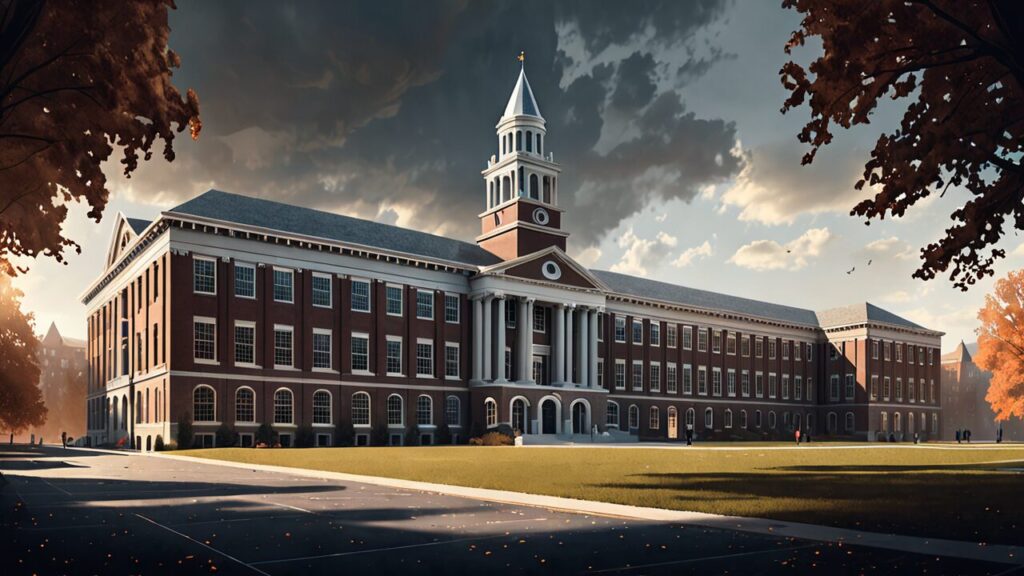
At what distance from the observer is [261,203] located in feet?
190

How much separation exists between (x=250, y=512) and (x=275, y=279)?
42.1m

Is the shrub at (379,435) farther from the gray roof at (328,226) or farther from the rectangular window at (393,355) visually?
the gray roof at (328,226)

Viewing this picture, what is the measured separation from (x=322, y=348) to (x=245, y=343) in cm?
561

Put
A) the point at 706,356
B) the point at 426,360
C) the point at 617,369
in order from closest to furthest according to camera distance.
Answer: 1. the point at 426,360
2. the point at 617,369
3. the point at 706,356

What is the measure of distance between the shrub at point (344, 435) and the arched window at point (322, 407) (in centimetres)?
95

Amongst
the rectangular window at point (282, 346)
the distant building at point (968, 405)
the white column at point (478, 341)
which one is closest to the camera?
the rectangular window at point (282, 346)

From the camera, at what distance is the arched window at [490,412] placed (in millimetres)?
64000

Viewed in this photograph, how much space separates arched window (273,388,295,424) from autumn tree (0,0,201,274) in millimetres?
44190

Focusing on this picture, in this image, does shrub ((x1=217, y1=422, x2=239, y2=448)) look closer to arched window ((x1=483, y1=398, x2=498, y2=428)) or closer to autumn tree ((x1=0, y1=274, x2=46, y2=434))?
arched window ((x1=483, y1=398, x2=498, y2=428))

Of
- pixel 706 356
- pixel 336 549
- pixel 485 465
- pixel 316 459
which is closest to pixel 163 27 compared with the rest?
pixel 336 549

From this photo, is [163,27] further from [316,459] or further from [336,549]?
[316,459]

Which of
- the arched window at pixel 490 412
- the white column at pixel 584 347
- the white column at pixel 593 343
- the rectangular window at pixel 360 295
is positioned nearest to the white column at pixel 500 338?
the arched window at pixel 490 412

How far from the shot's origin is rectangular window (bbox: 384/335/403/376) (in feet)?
200

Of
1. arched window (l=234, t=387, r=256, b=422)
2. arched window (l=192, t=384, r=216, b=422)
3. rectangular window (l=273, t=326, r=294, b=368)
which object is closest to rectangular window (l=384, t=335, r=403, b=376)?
rectangular window (l=273, t=326, r=294, b=368)
